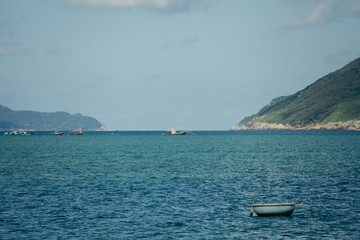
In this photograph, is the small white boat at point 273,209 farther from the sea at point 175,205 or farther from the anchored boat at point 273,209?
the sea at point 175,205

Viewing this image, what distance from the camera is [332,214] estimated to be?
3669cm

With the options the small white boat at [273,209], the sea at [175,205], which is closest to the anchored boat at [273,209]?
the small white boat at [273,209]

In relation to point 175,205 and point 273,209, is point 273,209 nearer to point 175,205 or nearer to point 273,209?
point 273,209

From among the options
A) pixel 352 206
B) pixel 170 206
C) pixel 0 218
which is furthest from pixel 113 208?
pixel 352 206

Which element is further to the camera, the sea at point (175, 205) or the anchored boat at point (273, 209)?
the anchored boat at point (273, 209)

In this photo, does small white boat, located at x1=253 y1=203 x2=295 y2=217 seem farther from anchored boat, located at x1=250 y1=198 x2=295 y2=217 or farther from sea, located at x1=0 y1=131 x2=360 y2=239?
sea, located at x1=0 y1=131 x2=360 y2=239

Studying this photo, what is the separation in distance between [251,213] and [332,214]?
327 inches

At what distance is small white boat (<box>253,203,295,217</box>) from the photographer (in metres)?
35.8

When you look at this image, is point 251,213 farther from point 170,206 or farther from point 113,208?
point 113,208

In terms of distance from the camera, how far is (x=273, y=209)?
3609 cm

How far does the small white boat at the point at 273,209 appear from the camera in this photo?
1411 inches

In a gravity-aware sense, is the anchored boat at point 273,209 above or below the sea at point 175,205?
above

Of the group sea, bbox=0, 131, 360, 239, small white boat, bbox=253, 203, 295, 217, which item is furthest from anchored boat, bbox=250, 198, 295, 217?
sea, bbox=0, 131, 360, 239

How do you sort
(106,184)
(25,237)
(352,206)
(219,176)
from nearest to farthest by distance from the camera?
(25,237)
(352,206)
(106,184)
(219,176)
